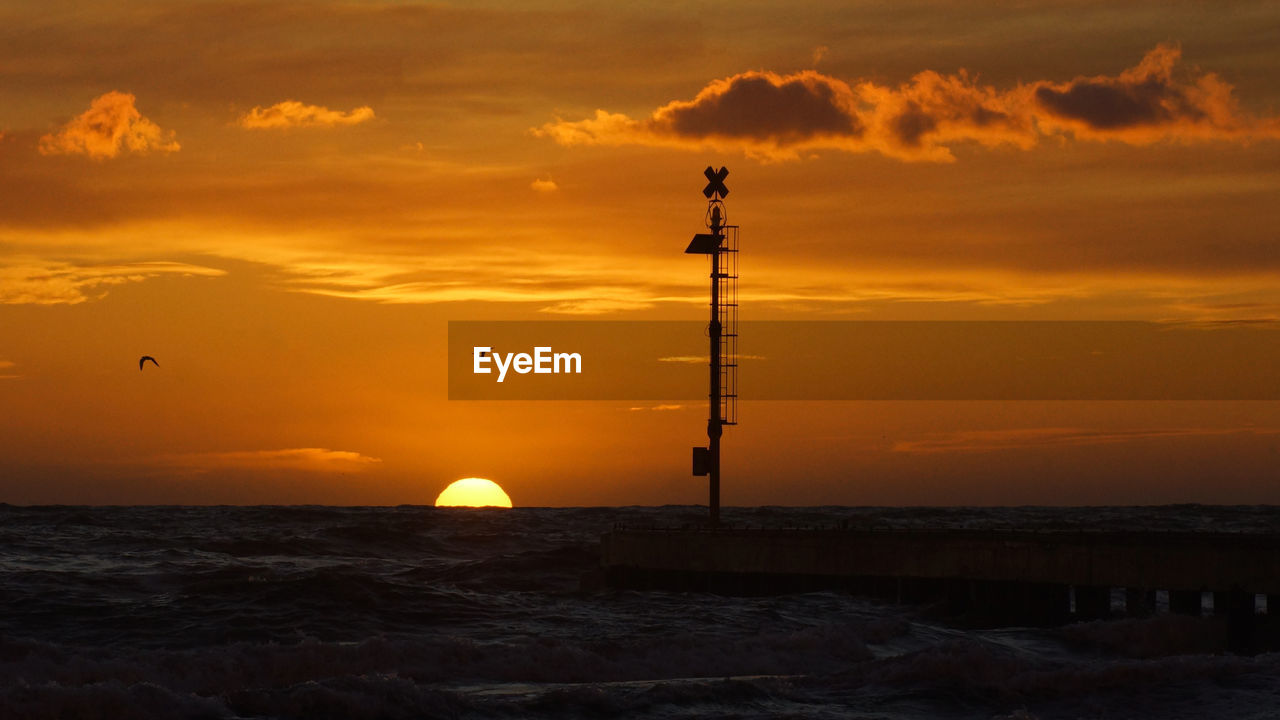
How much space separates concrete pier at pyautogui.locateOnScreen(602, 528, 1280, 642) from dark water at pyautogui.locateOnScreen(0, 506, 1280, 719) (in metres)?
0.84

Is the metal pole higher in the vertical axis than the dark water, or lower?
higher

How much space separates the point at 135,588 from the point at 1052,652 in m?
25.3

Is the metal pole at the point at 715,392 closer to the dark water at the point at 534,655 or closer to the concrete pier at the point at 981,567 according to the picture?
the concrete pier at the point at 981,567

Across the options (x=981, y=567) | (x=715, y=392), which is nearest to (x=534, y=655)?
(x=981, y=567)

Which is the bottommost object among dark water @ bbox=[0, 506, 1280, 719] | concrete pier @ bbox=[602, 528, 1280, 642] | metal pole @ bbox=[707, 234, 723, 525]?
dark water @ bbox=[0, 506, 1280, 719]

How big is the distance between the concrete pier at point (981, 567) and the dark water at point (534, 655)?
0.84m

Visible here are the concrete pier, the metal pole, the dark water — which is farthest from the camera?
the metal pole

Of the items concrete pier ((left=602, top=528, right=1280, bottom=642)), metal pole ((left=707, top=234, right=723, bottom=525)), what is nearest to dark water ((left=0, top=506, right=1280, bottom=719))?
concrete pier ((left=602, top=528, right=1280, bottom=642))

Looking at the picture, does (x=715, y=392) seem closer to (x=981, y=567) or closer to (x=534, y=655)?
(x=981, y=567)

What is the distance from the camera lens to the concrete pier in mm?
30797

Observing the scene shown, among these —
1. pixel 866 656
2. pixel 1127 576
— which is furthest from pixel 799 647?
pixel 1127 576

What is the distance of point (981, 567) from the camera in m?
35.2

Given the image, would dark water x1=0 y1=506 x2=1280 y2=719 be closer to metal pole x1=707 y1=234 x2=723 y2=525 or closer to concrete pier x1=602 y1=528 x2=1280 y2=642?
concrete pier x1=602 y1=528 x2=1280 y2=642

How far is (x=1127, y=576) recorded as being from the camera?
32406 millimetres
